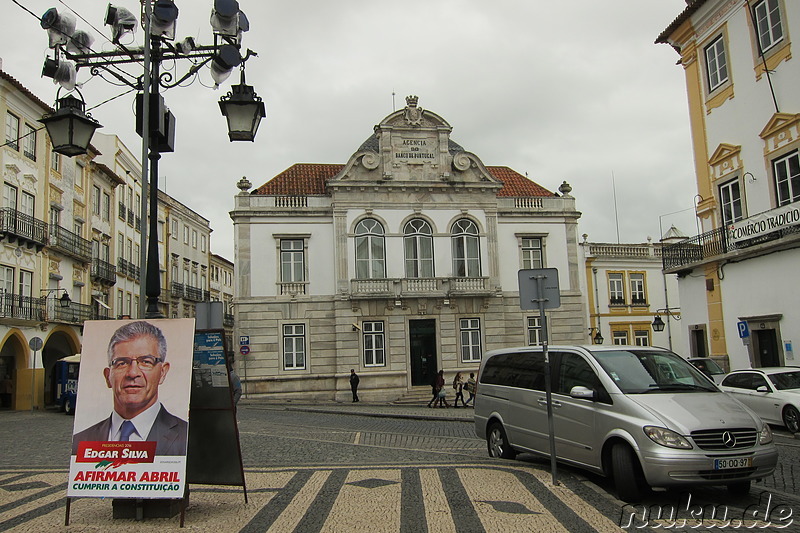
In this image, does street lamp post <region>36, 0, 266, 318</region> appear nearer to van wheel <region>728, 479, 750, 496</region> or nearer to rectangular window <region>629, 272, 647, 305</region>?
van wheel <region>728, 479, 750, 496</region>

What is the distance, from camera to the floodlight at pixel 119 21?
376 inches

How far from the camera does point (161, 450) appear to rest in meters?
6.94

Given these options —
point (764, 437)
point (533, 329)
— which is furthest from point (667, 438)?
point (533, 329)

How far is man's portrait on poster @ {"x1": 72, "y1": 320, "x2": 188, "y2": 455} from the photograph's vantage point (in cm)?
700

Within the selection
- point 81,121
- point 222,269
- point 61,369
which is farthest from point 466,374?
point 222,269

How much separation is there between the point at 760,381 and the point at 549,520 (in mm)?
11295

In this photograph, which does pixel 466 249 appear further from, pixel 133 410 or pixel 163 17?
pixel 133 410

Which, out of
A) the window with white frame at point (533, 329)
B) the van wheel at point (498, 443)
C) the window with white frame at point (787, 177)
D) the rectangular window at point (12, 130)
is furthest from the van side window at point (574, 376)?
the rectangular window at point (12, 130)

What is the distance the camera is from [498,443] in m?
11.6

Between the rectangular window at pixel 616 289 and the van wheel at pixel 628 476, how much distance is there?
35558 mm

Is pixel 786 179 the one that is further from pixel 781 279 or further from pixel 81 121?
pixel 81 121

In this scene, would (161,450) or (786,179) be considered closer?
(161,450)

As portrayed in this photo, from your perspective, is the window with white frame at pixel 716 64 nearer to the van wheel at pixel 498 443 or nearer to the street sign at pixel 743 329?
the street sign at pixel 743 329

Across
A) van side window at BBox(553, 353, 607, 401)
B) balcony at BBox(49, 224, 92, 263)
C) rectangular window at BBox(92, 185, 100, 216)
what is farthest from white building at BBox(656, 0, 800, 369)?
rectangular window at BBox(92, 185, 100, 216)
